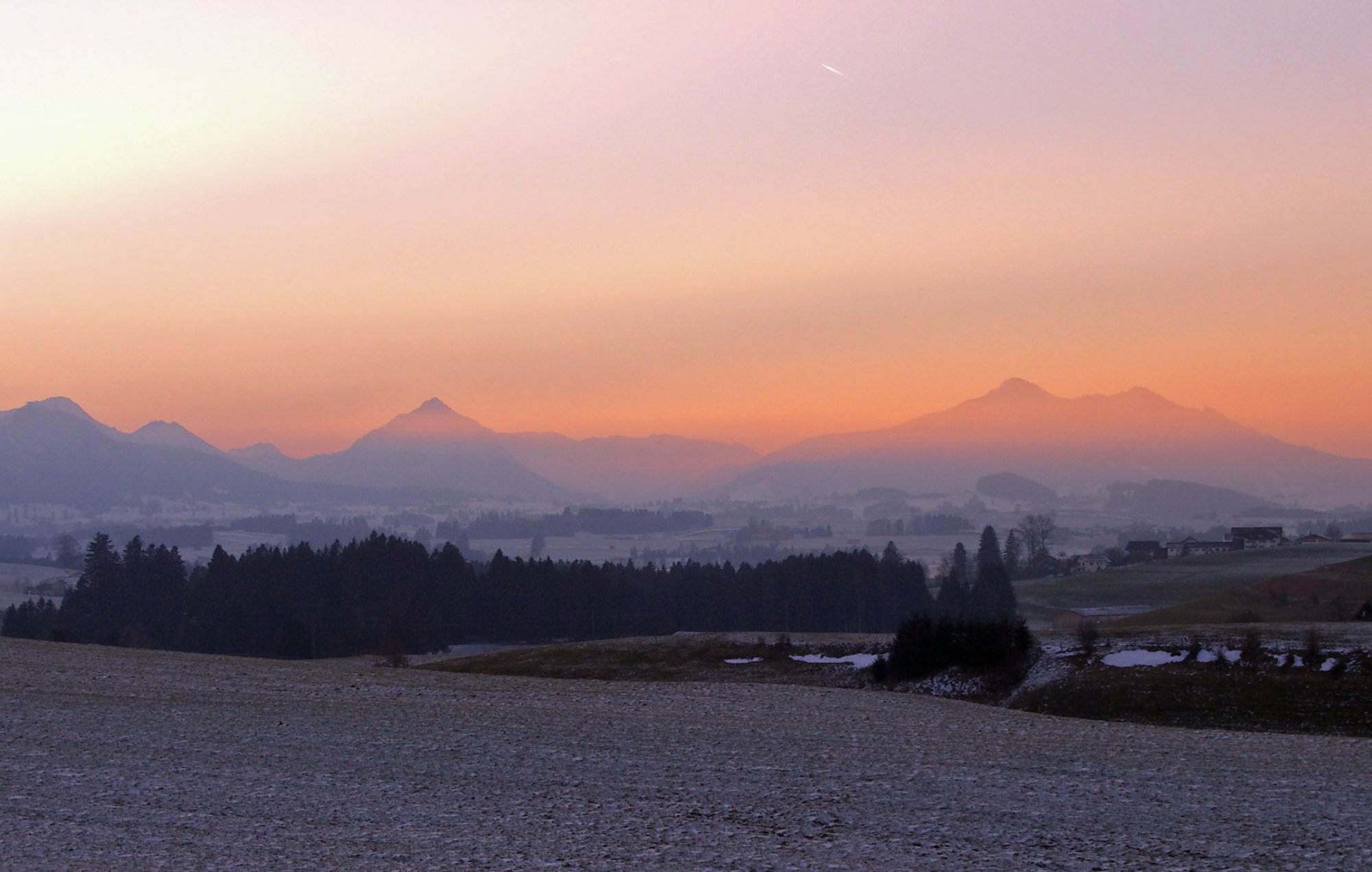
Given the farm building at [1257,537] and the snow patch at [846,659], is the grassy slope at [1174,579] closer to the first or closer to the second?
the farm building at [1257,537]

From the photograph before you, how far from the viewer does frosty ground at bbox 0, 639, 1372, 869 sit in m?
14.5

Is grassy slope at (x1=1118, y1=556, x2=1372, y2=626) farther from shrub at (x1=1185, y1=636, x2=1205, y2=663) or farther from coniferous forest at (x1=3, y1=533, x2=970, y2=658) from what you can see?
shrub at (x1=1185, y1=636, x2=1205, y2=663)

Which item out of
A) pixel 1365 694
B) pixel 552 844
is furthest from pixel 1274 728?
pixel 552 844

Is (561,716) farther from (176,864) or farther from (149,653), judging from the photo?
(149,653)

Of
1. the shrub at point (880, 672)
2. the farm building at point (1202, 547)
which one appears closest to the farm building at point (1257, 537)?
the farm building at point (1202, 547)

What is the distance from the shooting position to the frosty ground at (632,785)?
14.5m

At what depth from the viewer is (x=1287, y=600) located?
3253 inches

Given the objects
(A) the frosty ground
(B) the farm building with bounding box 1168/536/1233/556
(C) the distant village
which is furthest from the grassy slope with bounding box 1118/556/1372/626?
(B) the farm building with bounding box 1168/536/1233/556

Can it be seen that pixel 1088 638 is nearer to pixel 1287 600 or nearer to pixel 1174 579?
pixel 1287 600

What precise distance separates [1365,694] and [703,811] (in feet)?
78.9

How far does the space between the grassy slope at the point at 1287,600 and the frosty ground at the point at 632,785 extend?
1836 inches

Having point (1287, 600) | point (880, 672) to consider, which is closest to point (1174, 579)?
point (1287, 600)

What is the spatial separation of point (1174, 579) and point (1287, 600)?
109 feet

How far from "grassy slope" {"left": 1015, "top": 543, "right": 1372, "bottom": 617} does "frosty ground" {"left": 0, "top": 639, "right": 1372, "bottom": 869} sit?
8102 cm
